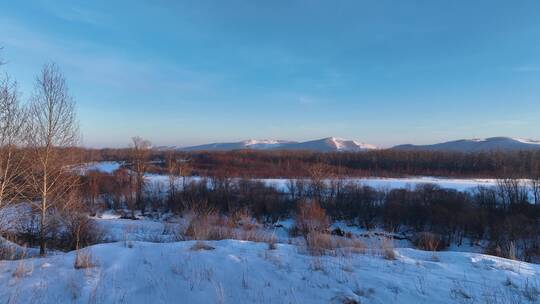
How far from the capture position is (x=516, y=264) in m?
5.79

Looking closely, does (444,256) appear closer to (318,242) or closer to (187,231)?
(318,242)

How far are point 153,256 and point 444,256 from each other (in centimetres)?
575

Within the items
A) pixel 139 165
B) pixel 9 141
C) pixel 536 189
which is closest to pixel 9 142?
pixel 9 141

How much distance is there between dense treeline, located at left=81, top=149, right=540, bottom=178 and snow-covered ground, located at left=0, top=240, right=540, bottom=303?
7009cm

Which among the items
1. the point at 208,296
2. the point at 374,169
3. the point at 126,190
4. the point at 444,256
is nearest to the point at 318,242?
Answer: the point at 444,256

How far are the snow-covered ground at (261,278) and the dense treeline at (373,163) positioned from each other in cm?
7009

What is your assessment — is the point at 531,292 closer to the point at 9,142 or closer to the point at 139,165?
the point at 9,142

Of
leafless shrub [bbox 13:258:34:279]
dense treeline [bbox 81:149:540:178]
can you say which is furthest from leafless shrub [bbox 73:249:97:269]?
dense treeline [bbox 81:149:540:178]

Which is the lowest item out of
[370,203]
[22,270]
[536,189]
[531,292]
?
[370,203]

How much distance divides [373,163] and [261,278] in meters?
98.5

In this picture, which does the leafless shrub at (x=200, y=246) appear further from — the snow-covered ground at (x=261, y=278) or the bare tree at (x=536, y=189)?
the bare tree at (x=536, y=189)

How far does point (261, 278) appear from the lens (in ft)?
15.3

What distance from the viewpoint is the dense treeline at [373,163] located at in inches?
3179

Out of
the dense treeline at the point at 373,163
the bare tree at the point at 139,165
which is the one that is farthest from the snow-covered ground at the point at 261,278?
the dense treeline at the point at 373,163
